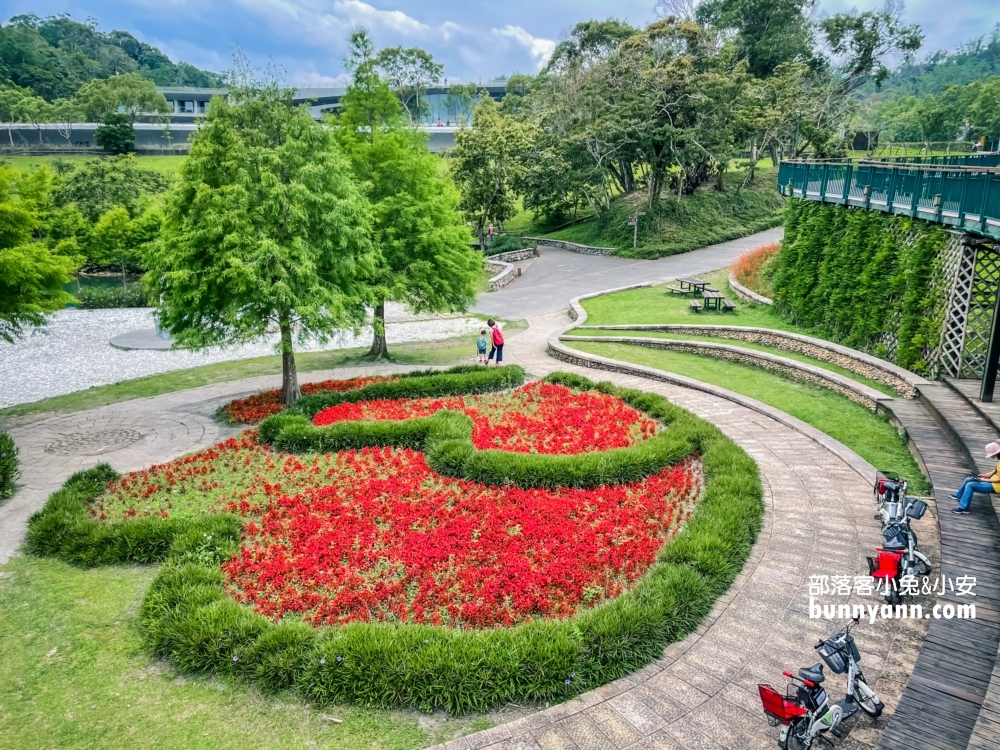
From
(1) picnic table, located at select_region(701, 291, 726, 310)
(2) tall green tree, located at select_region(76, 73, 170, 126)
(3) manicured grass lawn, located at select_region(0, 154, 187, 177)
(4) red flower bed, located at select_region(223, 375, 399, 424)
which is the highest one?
(2) tall green tree, located at select_region(76, 73, 170, 126)

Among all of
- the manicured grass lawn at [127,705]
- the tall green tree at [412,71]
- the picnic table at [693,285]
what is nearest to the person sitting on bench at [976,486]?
the manicured grass lawn at [127,705]

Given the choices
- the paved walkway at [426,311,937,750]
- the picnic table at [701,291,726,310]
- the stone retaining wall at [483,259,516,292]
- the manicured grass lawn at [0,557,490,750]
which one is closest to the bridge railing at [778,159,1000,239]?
the picnic table at [701,291,726,310]

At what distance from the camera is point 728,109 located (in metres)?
39.4

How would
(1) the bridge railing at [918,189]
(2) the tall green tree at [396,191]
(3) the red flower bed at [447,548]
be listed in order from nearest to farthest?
1. (3) the red flower bed at [447,548]
2. (1) the bridge railing at [918,189]
3. (2) the tall green tree at [396,191]

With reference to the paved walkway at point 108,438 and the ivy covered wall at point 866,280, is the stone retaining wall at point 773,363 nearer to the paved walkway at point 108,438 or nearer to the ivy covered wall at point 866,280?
the ivy covered wall at point 866,280

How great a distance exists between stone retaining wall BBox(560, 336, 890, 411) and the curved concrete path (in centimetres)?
239

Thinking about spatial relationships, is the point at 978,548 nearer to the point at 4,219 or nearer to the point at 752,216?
the point at 4,219

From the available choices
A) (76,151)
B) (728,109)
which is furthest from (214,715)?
(76,151)

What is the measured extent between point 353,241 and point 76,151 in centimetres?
8912

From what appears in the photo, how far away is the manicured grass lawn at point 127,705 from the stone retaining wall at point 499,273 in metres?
27.6

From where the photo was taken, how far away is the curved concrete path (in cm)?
602

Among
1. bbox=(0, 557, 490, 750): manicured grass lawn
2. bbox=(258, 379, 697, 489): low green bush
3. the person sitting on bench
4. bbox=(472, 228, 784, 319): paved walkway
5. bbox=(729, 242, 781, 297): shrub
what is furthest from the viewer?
bbox=(472, 228, 784, 319): paved walkway

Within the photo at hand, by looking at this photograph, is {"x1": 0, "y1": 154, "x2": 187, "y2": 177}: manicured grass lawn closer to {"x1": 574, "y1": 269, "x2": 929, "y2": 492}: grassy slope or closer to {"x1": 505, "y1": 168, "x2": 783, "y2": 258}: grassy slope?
{"x1": 505, "y1": 168, "x2": 783, "y2": 258}: grassy slope

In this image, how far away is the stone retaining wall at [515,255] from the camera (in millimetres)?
40875
